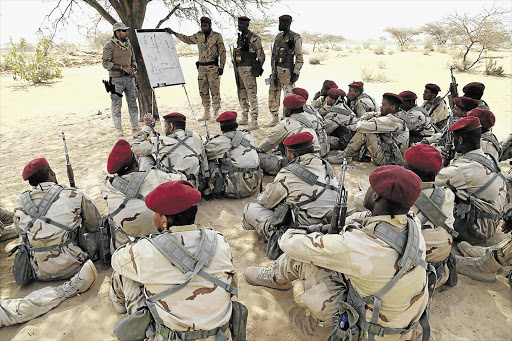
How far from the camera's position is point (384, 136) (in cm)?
552

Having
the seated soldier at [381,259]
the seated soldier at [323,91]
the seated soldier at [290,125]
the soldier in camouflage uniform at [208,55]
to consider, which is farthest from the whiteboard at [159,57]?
the seated soldier at [381,259]

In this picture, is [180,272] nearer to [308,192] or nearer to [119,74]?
[308,192]

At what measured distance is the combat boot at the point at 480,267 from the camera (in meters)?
3.11

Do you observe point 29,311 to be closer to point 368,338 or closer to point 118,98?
point 368,338

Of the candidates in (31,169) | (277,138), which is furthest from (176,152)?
(31,169)

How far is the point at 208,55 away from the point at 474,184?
583 cm

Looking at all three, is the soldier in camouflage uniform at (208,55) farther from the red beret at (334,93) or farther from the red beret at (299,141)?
the red beret at (299,141)

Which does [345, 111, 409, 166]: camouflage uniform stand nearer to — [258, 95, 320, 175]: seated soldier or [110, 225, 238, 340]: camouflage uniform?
[258, 95, 320, 175]: seated soldier

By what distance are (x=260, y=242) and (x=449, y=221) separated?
6.15ft

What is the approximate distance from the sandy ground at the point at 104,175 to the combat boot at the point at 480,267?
7cm

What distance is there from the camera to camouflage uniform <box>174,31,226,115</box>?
732cm

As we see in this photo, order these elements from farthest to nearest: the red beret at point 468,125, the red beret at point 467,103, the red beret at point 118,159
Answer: the red beret at point 467,103
the red beret at point 468,125
the red beret at point 118,159

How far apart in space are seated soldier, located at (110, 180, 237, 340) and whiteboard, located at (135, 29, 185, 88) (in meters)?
5.42

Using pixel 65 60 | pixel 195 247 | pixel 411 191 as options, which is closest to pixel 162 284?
pixel 195 247
